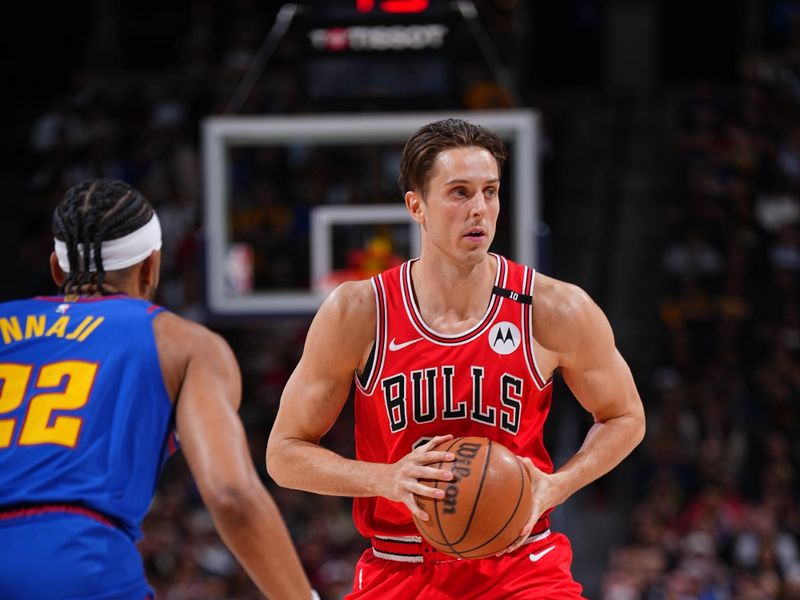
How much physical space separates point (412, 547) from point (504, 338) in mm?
764

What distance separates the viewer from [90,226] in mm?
3613

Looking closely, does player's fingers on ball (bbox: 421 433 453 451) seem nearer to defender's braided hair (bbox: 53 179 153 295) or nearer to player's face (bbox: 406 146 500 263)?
player's face (bbox: 406 146 500 263)

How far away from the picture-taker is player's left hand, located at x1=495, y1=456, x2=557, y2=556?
3.66 meters

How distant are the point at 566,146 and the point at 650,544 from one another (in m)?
7.01

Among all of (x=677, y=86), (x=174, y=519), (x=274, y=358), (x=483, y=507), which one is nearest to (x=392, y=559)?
(x=483, y=507)

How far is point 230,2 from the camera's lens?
16703mm

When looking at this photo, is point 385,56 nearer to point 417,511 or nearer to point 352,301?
point 352,301

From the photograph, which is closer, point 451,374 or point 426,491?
point 426,491

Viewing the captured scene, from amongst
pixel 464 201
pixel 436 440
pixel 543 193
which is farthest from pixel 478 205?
pixel 543 193

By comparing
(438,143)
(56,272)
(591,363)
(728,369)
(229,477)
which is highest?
(438,143)

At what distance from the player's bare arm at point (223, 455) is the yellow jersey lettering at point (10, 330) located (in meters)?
0.40

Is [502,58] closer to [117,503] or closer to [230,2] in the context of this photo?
[230,2]

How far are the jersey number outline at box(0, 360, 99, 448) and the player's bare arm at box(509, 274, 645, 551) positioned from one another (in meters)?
1.55

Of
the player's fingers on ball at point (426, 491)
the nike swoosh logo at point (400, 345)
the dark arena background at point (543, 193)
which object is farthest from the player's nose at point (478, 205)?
the dark arena background at point (543, 193)
